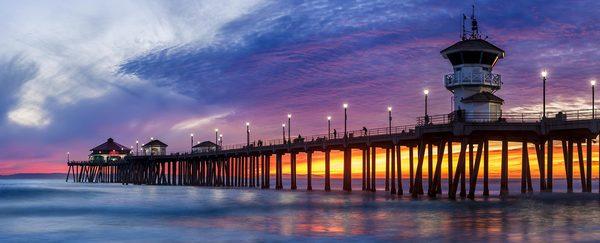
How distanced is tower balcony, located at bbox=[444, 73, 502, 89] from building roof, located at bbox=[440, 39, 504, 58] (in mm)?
1907

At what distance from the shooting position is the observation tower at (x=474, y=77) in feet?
180

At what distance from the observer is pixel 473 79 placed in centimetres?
5634

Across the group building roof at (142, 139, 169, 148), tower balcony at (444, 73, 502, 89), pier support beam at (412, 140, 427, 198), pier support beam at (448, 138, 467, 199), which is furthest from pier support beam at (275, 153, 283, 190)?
building roof at (142, 139, 169, 148)

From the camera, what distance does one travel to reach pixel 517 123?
50188mm

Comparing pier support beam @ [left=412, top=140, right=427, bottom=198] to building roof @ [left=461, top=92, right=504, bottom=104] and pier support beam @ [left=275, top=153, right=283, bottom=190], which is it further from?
pier support beam @ [left=275, top=153, right=283, bottom=190]

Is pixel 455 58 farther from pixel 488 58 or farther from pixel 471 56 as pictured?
pixel 488 58

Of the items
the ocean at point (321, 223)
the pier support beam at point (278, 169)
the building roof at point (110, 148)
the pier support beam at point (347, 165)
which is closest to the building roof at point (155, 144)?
the building roof at point (110, 148)

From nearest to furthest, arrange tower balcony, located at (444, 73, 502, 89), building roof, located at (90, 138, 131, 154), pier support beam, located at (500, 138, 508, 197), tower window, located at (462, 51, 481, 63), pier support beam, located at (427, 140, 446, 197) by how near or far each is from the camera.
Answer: pier support beam, located at (500, 138, 508, 197) < pier support beam, located at (427, 140, 446, 197) < tower balcony, located at (444, 73, 502, 89) < tower window, located at (462, 51, 481, 63) < building roof, located at (90, 138, 131, 154)

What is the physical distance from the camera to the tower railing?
56312 mm

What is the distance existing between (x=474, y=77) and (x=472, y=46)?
2.44 meters

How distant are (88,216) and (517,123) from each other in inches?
1158

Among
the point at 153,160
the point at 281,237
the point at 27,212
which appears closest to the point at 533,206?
the point at 281,237

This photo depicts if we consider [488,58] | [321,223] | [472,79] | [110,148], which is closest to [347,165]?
[472,79]

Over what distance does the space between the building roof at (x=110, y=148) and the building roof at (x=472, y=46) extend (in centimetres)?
12589
